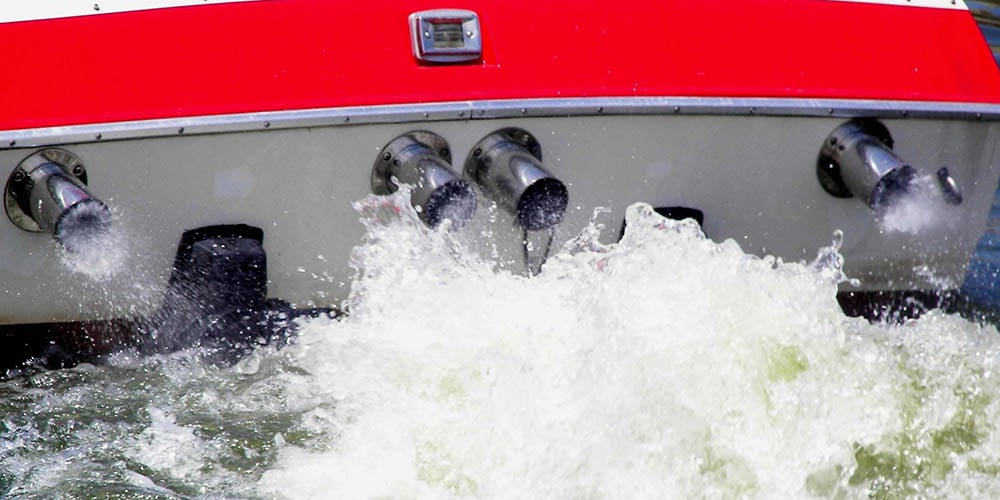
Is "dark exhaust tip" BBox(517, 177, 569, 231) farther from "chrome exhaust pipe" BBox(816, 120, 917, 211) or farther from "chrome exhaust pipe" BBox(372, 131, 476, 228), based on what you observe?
"chrome exhaust pipe" BBox(816, 120, 917, 211)

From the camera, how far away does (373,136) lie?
2.73 meters

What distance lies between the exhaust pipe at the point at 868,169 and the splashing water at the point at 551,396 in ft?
0.74

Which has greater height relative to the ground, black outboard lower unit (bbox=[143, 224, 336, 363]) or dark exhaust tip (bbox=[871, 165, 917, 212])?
black outboard lower unit (bbox=[143, 224, 336, 363])

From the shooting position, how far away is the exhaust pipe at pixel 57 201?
247 centimetres

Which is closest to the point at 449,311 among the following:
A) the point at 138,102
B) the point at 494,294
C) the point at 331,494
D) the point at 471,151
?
the point at 494,294

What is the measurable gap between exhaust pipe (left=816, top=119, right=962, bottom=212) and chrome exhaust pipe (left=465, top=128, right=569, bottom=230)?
0.64 m

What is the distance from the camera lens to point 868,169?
2902 mm

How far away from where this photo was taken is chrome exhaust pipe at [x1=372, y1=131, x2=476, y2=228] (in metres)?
2.65

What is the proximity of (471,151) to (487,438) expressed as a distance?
662 mm

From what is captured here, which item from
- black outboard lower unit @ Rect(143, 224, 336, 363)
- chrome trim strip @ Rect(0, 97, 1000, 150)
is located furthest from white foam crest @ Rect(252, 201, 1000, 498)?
chrome trim strip @ Rect(0, 97, 1000, 150)

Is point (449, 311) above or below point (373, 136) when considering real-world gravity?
below

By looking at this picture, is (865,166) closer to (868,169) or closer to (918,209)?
(868,169)

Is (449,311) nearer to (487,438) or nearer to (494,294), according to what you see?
(494,294)

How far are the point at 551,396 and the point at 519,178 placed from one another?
49cm
